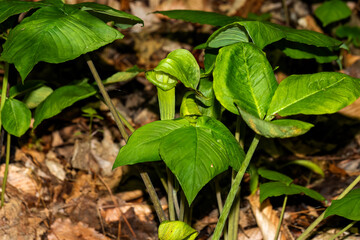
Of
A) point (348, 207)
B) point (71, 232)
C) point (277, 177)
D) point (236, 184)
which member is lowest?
point (71, 232)

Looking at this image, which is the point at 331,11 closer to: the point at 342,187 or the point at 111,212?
the point at 342,187

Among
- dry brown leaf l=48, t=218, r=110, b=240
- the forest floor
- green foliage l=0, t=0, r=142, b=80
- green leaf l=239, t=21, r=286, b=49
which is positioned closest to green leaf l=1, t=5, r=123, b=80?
green foliage l=0, t=0, r=142, b=80

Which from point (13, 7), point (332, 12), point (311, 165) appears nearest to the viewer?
point (13, 7)

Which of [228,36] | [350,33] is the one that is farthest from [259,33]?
[350,33]

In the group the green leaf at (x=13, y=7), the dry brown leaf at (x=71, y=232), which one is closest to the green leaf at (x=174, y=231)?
the dry brown leaf at (x=71, y=232)

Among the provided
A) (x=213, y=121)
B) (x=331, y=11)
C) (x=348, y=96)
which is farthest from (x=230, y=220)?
(x=331, y=11)

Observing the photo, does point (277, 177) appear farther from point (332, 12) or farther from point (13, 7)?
point (332, 12)

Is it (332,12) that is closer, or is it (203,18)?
(203,18)
